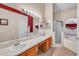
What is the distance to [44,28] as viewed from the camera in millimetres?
5215

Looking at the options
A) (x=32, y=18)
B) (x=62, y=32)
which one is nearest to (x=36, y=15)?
(x=32, y=18)

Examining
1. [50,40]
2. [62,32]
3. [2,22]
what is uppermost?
[2,22]

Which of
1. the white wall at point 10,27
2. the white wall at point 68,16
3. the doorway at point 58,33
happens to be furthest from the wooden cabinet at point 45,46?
the white wall at point 10,27

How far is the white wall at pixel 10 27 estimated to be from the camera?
2.47 m

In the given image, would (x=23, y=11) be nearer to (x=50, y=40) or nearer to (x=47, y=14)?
(x=47, y=14)

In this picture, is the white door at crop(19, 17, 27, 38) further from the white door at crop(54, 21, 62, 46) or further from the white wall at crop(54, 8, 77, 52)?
the white door at crop(54, 21, 62, 46)

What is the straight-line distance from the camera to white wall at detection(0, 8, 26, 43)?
8.12 ft

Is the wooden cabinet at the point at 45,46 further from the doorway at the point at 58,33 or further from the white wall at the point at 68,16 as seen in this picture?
the white wall at the point at 68,16

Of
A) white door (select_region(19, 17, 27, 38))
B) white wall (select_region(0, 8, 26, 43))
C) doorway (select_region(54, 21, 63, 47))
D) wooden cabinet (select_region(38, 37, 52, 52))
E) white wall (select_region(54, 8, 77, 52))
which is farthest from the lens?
doorway (select_region(54, 21, 63, 47))

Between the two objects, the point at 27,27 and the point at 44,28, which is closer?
the point at 27,27

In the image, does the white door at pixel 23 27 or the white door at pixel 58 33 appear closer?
the white door at pixel 23 27

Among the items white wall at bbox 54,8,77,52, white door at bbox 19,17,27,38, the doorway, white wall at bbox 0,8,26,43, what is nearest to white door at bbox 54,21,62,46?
the doorway

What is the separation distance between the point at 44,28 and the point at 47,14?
65 centimetres

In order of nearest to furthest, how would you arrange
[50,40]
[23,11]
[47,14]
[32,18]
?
[23,11]
[32,18]
[47,14]
[50,40]
